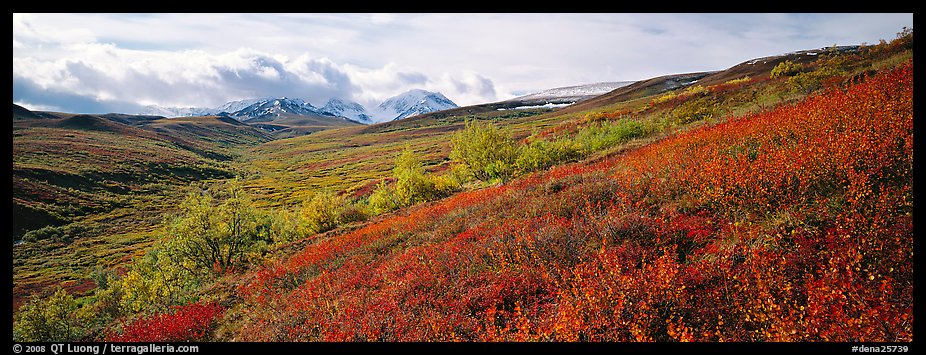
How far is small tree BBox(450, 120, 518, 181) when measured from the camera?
26.4 meters

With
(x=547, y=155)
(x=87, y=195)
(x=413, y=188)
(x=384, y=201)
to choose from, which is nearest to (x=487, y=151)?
(x=547, y=155)

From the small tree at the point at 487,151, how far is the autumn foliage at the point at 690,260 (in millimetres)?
14975

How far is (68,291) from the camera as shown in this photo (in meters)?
36.7

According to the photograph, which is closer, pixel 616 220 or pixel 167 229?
pixel 616 220

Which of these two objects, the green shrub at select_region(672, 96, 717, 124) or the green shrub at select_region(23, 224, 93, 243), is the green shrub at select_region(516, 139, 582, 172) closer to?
the green shrub at select_region(672, 96, 717, 124)

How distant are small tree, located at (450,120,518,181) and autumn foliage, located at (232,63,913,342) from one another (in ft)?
49.1

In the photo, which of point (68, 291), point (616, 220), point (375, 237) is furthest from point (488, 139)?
point (68, 291)

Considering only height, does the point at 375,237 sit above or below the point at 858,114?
below

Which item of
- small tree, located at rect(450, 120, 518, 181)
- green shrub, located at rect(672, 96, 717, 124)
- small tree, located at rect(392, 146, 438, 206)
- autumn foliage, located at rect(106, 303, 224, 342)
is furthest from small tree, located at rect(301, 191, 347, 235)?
green shrub, located at rect(672, 96, 717, 124)

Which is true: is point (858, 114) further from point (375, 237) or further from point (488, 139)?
point (488, 139)

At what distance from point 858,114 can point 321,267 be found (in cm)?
1501

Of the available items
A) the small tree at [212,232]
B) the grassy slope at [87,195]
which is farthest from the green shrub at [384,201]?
the grassy slope at [87,195]
